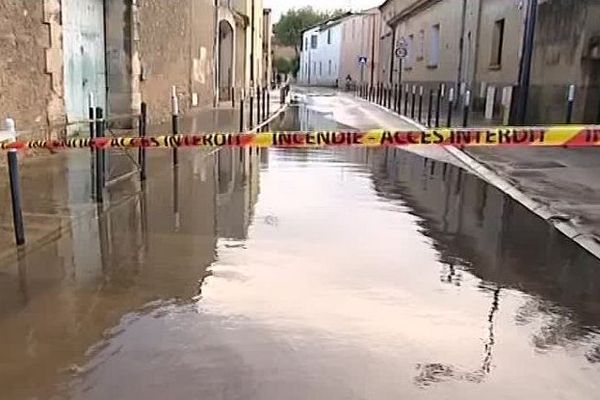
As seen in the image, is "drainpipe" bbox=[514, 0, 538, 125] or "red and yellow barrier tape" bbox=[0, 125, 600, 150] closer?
"red and yellow barrier tape" bbox=[0, 125, 600, 150]

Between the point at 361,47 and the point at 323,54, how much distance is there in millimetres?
19761

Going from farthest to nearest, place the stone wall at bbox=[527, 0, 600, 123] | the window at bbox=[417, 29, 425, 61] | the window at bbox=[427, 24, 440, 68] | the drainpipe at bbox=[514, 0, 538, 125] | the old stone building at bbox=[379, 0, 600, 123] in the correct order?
the window at bbox=[417, 29, 425, 61] < the window at bbox=[427, 24, 440, 68] < the drainpipe at bbox=[514, 0, 538, 125] < the old stone building at bbox=[379, 0, 600, 123] < the stone wall at bbox=[527, 0, 600, 123]

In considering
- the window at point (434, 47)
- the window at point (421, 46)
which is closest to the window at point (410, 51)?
the window at point (421, 46)

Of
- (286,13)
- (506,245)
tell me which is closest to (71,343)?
(506,245)

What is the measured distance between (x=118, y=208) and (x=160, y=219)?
63 centimetres

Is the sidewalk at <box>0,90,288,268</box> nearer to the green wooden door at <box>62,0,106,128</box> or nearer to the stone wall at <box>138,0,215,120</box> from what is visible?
the green wooden door at <box>62,0,106,128</box>

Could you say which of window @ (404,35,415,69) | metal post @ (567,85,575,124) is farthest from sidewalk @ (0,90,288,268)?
window @ (404,35,415,69)

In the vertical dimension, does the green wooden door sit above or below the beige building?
below

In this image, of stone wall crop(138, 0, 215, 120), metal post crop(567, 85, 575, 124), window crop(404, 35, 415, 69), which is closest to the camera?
metal post crop(567, 85, 575, 124)

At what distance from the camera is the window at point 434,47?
3177cm

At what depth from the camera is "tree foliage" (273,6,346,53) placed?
97.7 meters

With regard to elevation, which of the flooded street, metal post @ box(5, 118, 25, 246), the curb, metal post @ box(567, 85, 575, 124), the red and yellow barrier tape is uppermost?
metal post @ box(567, 85, 575, 124)

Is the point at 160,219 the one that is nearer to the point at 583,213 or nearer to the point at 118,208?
the point at 118,208

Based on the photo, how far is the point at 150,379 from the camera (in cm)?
352
